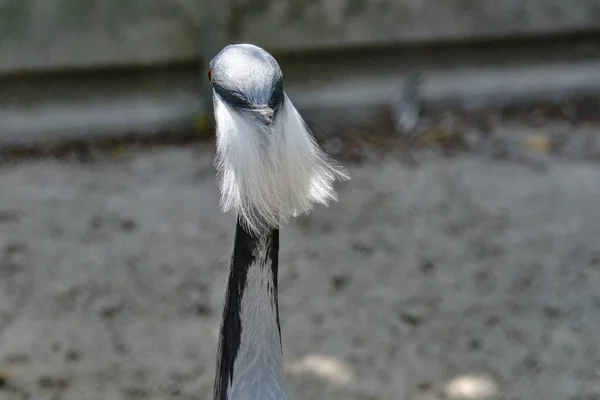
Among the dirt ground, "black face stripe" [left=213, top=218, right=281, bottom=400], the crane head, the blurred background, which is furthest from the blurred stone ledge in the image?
the crane head

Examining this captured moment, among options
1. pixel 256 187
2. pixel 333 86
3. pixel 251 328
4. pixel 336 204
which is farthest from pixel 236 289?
pixel 333 86

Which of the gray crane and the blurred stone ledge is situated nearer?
the gray crane

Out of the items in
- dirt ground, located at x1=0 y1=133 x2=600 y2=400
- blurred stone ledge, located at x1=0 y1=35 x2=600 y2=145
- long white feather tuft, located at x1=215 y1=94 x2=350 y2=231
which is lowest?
long white feather tuft, located at x1=215 y1=94 x2=350 y2=231

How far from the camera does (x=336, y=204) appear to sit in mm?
3619

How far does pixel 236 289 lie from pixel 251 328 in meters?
0.09

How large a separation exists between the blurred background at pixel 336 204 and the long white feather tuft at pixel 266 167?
4.24ft

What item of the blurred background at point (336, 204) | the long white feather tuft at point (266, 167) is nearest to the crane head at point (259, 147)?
the long white feather tuft at point (266, 167)

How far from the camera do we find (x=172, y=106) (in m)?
4.22

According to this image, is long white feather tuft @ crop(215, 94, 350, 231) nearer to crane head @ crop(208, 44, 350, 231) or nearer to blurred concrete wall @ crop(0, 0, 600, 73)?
crane head @ crop(208, 44, 350, 231)

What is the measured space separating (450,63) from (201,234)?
203 centimetres

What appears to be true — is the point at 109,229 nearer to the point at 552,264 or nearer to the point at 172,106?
the point at 172,106

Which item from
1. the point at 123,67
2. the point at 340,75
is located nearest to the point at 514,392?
the point at 340,75

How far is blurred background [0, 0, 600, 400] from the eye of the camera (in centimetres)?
268

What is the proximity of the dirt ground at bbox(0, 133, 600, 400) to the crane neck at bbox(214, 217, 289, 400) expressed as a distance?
0.97 metres
